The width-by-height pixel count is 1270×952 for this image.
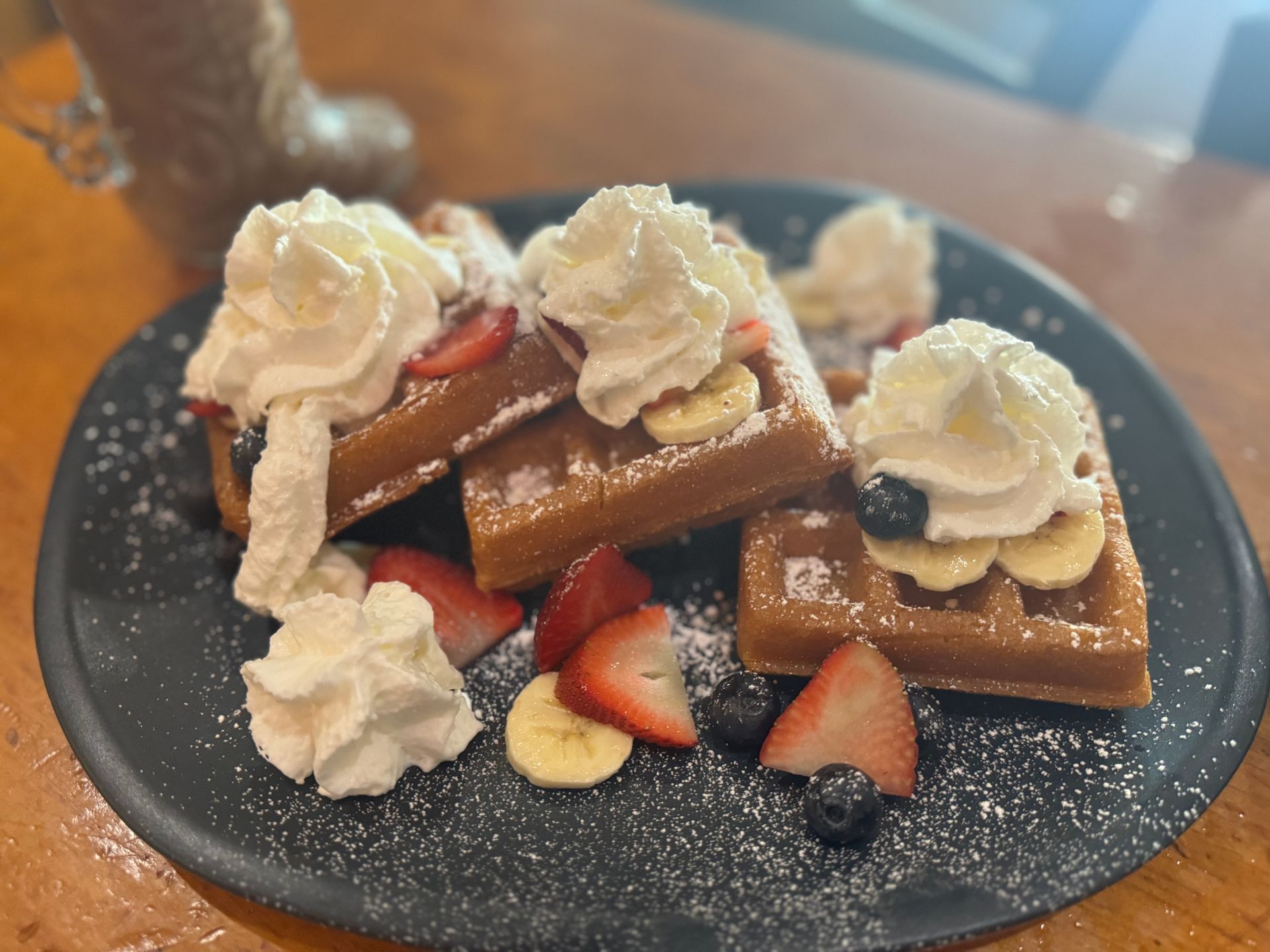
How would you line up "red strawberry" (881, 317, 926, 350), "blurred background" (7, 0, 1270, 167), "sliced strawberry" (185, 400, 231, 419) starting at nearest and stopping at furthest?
"sliced strawberry" (185, 400, 231, 419) → "red strawberry" (881, 317, 926, 350) → "blurred background" (7, 0, 1270, 167)

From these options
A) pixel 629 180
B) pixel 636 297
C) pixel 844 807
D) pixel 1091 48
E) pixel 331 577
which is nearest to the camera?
pixel 844 807

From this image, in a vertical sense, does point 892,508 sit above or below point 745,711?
above

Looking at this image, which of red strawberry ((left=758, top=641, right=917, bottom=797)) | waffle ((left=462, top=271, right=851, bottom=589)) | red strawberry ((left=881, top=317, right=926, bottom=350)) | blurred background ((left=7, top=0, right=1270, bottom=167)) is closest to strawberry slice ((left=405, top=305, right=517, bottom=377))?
waffle ((left=462, top=271, right=851, bottom=589))

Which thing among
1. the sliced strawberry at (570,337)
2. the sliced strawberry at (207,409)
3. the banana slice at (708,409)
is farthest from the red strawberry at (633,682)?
the sliced strawberry at (207,409)

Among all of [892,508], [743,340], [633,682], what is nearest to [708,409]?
[743,340]

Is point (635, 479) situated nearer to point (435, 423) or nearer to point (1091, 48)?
point (435, 423)

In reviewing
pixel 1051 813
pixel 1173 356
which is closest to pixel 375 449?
pixel 1051 813

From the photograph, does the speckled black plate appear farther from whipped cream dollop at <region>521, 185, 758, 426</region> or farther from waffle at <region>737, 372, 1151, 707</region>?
whipped cream dollop at <region>521, 185, 758, 426</region>

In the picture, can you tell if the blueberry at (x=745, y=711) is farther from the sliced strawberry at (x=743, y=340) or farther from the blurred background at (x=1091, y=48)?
the blurred background at (x=1091, y=48)
